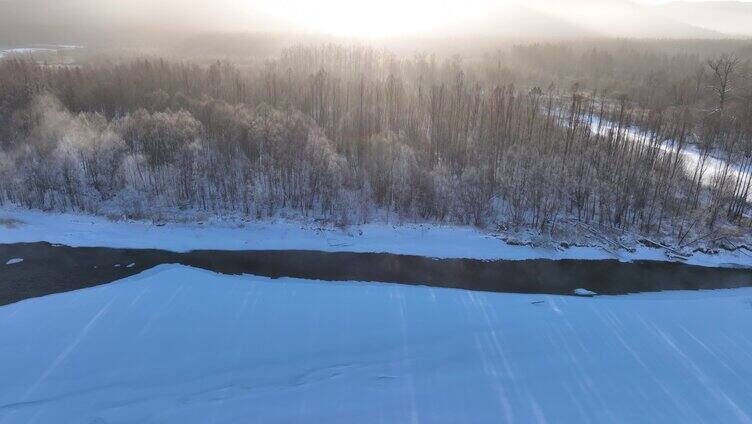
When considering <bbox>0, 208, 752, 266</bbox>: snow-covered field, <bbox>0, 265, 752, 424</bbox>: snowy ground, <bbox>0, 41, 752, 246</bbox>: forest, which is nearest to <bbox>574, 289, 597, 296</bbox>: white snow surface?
<bbox>0, 265, 752, 424</bbox>: snowy ground

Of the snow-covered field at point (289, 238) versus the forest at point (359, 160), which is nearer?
the snow-covered field at point (289, 238)

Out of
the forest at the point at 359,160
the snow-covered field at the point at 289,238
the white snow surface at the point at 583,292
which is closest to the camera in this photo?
the white snow surface at the point at 583,292

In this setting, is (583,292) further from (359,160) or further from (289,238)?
(359,160)

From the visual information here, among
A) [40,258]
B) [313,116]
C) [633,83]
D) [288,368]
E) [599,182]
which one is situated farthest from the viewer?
[633,83]

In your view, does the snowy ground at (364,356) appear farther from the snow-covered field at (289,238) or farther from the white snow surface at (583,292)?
the snow-covered field at (289,238)

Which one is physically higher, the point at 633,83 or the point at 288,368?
the point at 633,83

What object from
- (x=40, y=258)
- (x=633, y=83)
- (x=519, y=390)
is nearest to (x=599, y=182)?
(x=519, y=390)

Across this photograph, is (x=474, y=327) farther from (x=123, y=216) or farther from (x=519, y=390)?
(x=123, y=216)

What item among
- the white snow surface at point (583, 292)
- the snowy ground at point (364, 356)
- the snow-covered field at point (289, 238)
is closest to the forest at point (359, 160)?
the snow-covered field at point (289, 238)
